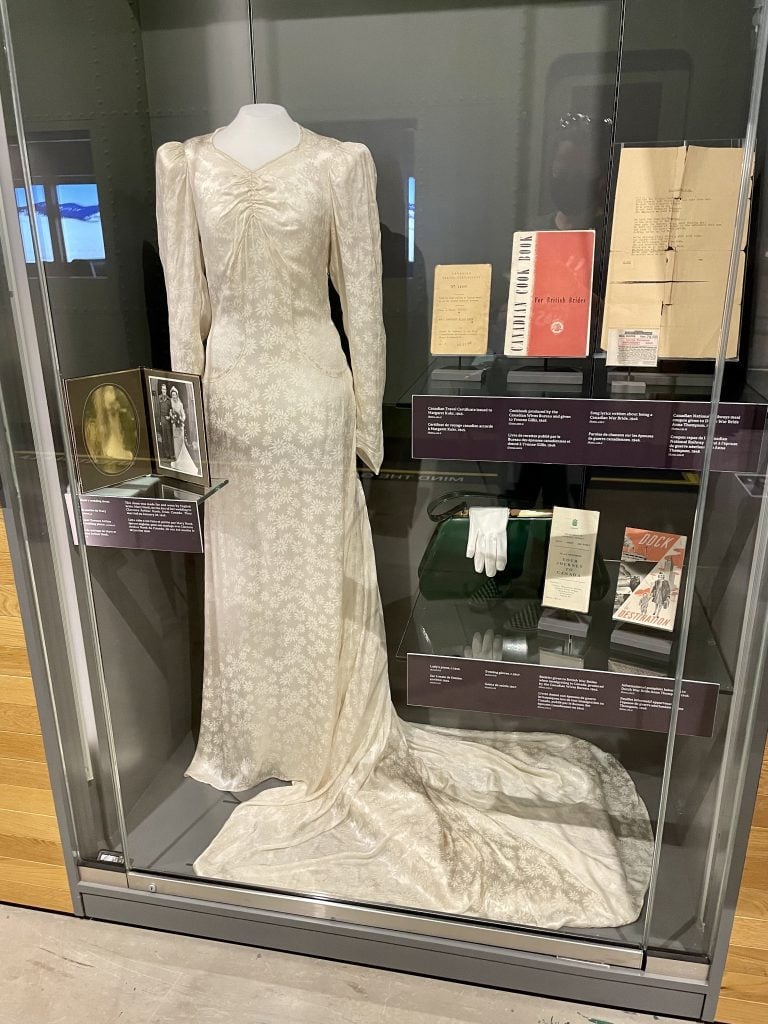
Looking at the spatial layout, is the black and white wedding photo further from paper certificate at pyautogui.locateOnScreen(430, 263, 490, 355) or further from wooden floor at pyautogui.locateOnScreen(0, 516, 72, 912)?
paper certificate at pyautogui.locateOnScreen(430, 263, 490, 355)

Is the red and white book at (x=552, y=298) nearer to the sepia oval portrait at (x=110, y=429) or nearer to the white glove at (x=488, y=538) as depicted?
the white glove at (x=488, y=538)

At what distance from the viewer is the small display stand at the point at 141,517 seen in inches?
64.4

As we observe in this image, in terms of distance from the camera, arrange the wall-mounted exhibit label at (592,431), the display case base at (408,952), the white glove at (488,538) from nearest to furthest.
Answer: the wall-mounted exhibit label at (592,431), the display case base at (408,952), the white glove at (488,538)

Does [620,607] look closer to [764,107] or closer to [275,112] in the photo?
[764,107]

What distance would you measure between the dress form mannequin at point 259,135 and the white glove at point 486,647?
1.11 meters

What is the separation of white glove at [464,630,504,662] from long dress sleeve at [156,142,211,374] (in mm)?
868

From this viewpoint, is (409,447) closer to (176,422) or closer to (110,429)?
(176,422)

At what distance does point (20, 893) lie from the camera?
6.18ft

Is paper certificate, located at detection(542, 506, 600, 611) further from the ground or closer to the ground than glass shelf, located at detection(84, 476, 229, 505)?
closer to the ground

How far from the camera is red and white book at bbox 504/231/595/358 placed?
1524 mm

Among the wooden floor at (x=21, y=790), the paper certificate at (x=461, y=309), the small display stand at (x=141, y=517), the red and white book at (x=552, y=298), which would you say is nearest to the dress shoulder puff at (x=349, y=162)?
the paper certificate at (x=461, y=309)

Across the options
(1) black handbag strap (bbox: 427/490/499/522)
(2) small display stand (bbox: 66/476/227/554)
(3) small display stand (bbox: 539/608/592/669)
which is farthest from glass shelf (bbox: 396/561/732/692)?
(2) small display stand (bbox: 66/476/227/554)

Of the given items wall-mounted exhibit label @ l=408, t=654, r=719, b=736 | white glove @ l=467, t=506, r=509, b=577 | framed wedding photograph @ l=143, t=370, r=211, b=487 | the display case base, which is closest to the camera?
wall-mounted exhibit label @ l=408, t=654, r=719, b=736

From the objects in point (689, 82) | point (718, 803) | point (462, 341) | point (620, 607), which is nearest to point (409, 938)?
point (718, 803)
